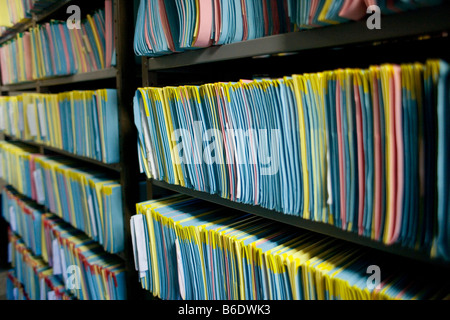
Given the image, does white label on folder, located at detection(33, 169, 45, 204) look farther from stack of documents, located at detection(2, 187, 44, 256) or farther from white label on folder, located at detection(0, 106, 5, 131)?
white label on folder, located at detection(0, 106, 5, 131)

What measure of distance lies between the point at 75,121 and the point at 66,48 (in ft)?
1.26

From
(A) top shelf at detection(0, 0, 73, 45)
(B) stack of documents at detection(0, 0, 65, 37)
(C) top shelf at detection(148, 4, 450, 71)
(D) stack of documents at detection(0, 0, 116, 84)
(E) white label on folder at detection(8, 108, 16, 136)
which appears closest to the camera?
(C) top shelf at detection(148, 4, 450, 71)

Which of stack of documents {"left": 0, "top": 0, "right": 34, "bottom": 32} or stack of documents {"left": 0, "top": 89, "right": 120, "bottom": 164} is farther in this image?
stack of documents {"left": 0, "top": 0, "right": 34, "bottom": 32}

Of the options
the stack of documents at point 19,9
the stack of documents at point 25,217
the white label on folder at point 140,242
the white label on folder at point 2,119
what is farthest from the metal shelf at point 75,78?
the stack of documents at point 25,217

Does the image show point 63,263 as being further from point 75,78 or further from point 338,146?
point 338,146

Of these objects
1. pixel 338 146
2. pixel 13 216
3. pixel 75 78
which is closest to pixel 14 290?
pixel 13 216

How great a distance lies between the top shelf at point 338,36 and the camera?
0.51 m

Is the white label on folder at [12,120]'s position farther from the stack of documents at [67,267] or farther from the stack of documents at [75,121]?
the stack of documents at [67,267]

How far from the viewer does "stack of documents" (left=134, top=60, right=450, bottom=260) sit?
52 centimetres

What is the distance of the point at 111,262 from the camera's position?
149 cm

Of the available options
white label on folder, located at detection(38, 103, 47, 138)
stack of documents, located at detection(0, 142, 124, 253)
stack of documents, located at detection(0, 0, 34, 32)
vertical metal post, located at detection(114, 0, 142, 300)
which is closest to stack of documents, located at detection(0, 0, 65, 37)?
stack of documents, located at detection(0, 0, 34, 32)

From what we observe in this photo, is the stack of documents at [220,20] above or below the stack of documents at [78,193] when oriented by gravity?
above

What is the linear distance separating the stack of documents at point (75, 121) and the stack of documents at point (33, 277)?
0.85 meters

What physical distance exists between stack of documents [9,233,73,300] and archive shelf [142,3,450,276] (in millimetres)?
1129
